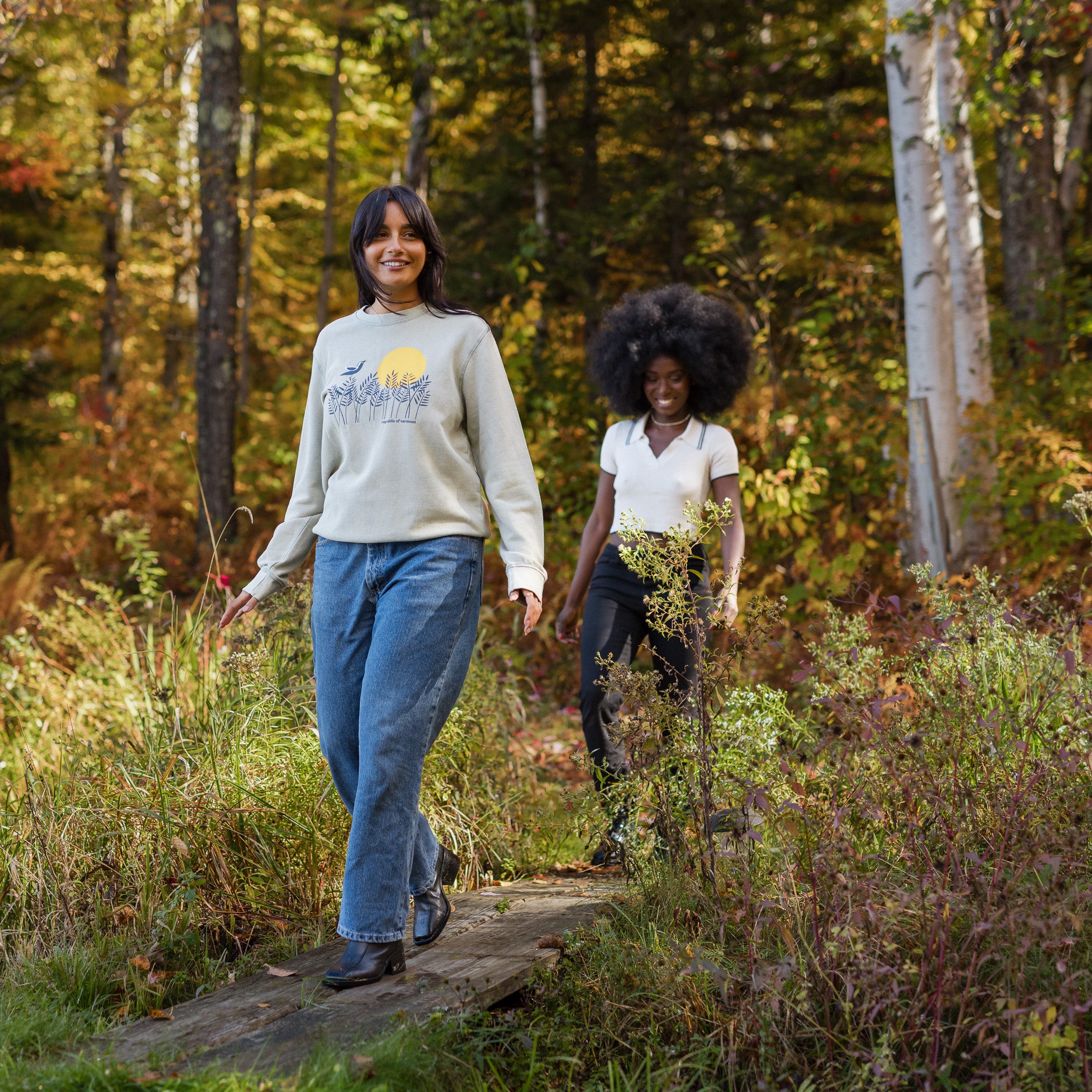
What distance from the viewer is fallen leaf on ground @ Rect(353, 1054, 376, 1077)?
7.45ft

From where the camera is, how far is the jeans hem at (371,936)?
2.75m

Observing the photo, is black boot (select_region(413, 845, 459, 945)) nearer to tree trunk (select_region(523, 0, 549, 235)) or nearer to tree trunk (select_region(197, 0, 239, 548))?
tree trunk (select_region(197, 0, 239, 548))

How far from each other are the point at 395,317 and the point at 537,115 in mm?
9589

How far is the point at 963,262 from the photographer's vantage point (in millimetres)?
6836

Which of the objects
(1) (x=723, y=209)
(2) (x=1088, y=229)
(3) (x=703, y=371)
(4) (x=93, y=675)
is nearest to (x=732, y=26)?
(1) (x=723, y=209)

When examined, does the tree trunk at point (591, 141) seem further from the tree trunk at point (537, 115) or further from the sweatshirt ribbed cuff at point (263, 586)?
the sweatshirt ribbed cuff at point (263, 586)

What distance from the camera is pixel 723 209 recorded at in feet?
37.8

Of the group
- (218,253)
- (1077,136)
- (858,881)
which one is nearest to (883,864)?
(858,881)

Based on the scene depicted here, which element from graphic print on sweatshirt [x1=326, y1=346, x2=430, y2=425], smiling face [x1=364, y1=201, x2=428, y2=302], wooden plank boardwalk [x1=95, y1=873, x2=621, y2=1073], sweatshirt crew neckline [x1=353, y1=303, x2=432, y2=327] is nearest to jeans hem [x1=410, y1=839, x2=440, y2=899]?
wooden plank boardwalk [x1=95, y1=873, x2=621, y2=1073]

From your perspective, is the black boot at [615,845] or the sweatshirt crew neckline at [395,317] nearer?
the sweatshirt crew neckline at [395,317]

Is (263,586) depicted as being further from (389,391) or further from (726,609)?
(726,609)

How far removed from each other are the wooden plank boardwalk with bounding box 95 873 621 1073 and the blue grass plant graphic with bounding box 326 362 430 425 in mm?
1419

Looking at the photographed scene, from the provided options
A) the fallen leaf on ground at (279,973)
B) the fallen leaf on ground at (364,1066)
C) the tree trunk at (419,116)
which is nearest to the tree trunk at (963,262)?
the fallen leaf on ground at (279,973)

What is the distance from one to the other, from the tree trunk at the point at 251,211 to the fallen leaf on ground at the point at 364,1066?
15.8 metres
